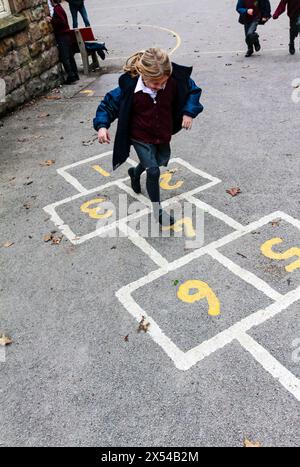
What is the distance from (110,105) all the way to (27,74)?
576 centimetres

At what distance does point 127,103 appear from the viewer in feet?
14.4

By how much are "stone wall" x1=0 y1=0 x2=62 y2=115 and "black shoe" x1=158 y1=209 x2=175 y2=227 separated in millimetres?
5342

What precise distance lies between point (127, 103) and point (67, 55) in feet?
22.0

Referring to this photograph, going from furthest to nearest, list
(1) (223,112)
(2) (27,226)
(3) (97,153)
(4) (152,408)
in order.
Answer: (1) (223,112) < (3) (97,153) < (2) (27,226) < (4) (152,408)

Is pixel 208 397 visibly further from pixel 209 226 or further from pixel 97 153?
pixel 97 153

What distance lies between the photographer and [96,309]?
417 centimetres

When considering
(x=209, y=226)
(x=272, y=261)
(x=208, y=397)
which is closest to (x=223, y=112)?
(x=209, y=226)

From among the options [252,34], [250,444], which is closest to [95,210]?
[250,444]

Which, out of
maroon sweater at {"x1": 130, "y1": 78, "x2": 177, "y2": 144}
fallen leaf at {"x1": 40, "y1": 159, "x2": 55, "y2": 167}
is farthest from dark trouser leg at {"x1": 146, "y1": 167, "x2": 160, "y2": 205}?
fallen leaf at {"x1": 40, "y1": 159, "x2": 55, "y2": 167}

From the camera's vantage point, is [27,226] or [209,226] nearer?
[209,226]

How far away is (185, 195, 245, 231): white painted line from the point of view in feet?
16.5

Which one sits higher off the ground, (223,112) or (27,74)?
(27,74)

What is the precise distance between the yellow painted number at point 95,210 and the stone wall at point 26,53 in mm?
4250

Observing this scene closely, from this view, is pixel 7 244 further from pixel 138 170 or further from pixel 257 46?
pixel 257 46
